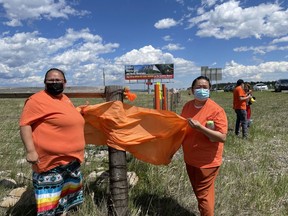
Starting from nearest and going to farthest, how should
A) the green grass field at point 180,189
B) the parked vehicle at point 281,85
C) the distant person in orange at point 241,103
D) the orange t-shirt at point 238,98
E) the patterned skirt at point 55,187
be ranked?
the patterned skirt at point 55,187 → the green grass field at point 180,189 → the distant person in orange at point 241,103 → the orange t-shirt at point 238,98 → the parked vehicle at point 281,85

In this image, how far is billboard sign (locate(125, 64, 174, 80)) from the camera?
87.1 meters

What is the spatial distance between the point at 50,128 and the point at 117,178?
3.41 ft

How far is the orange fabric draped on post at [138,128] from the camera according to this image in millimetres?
4066

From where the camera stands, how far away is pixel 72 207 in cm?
385

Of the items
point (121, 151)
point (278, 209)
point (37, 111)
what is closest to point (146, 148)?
point (121, 151)

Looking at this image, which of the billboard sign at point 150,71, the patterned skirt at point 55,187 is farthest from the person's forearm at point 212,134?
the billboard sign at point 150,71

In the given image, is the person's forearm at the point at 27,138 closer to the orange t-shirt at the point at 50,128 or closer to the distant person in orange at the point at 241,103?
the orange t-shirt at the point at 50,128

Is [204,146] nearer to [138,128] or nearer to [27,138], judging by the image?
[138,128]

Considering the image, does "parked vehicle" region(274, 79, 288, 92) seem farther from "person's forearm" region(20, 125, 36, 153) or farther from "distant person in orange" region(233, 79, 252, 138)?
"person's forearm" region(20, 125, 36, 153)

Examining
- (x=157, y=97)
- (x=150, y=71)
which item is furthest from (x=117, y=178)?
(x=150, y=71)

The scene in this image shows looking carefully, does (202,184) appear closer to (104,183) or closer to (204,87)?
(204,87)

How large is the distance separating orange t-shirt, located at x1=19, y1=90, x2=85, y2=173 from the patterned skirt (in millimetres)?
78

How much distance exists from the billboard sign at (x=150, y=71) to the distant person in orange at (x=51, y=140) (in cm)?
8316

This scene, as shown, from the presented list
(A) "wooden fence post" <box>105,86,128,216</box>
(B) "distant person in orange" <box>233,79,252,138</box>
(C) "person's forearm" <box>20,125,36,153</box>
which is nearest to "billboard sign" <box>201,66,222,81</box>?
(B) "distant person in orange" <box>233,79,252,138</box>
